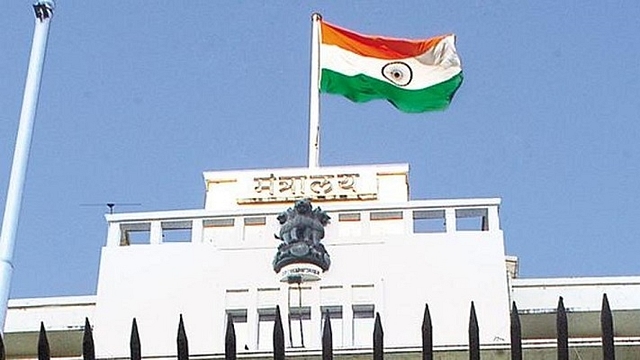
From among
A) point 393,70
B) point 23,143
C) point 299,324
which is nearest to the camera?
point 23,143

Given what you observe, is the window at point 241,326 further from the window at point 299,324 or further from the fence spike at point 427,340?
the fence spike at point 427,340

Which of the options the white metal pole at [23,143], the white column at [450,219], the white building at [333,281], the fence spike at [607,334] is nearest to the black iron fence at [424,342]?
the fence spike at [607,334]

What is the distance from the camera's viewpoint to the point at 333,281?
22.0 m

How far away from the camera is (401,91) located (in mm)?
24656

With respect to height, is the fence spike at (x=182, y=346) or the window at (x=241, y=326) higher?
the window at (x=241, y=326)

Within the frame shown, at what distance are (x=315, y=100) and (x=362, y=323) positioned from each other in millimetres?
5161

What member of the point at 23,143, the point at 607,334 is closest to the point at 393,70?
the point at 23,143

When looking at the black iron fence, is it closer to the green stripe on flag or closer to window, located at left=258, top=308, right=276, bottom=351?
window, located at left=258, top=308, right=276, bottom=351

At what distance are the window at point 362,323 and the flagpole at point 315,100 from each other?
345 cm

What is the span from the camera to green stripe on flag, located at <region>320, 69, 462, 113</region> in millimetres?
24584

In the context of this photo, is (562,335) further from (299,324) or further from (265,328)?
(265,328)

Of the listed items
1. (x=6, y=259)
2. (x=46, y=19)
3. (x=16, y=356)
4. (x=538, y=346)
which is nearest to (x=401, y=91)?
(x=538, y=346)

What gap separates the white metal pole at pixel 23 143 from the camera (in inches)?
512

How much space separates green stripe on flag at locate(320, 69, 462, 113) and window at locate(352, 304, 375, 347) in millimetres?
4262
